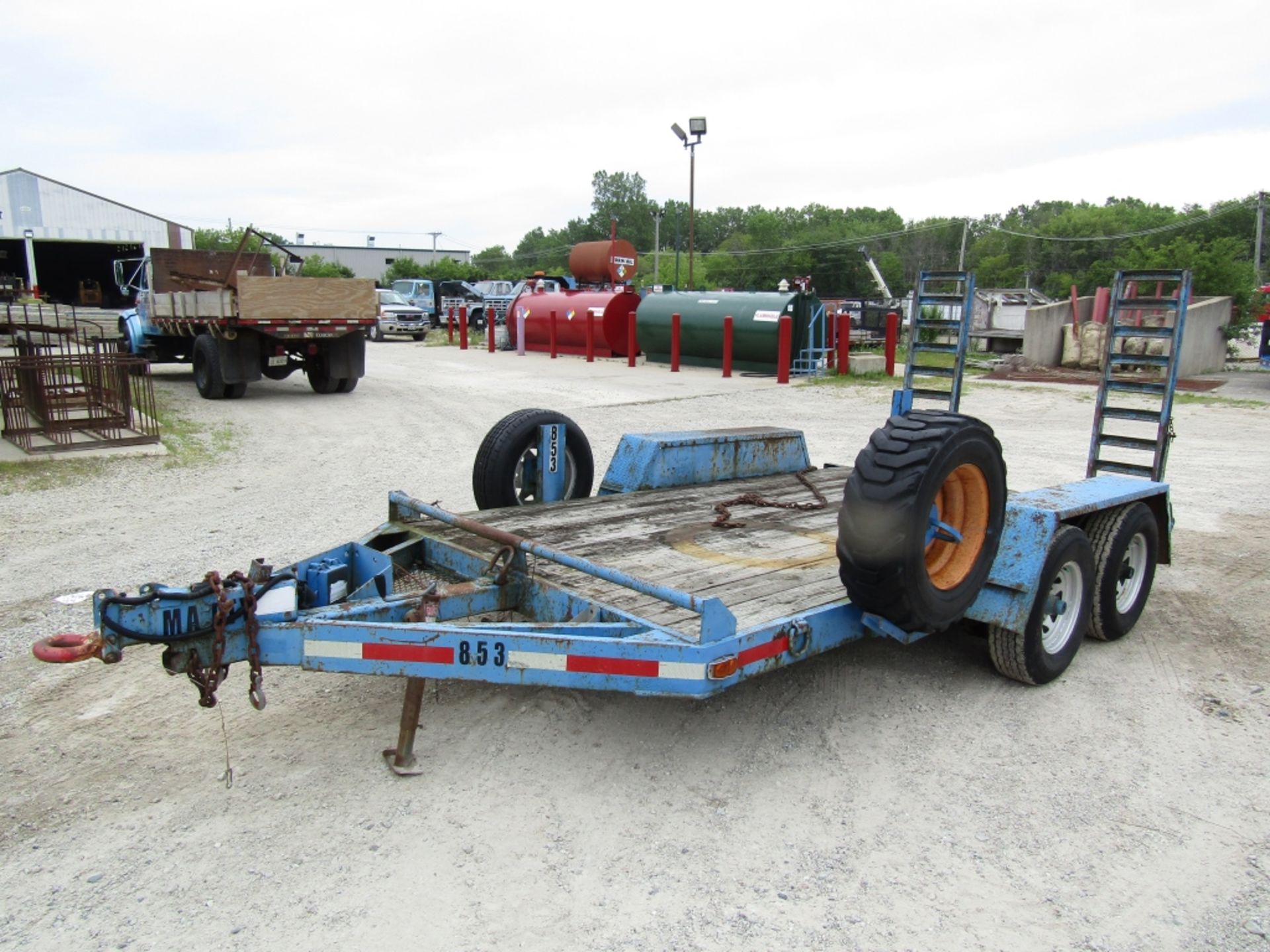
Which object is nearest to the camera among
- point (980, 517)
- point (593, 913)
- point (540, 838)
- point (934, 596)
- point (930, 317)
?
point (593, 913)

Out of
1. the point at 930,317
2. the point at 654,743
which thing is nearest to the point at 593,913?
the point at 654,743

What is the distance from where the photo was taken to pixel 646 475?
5.45 m

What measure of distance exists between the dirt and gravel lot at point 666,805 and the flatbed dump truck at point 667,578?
1.09ft

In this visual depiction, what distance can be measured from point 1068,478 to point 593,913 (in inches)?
288

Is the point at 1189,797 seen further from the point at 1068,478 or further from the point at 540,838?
the point at 1068,478

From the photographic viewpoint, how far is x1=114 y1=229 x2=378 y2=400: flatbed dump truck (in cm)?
1278

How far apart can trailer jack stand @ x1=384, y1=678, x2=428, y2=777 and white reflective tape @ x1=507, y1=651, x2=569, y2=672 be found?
460 millimetres

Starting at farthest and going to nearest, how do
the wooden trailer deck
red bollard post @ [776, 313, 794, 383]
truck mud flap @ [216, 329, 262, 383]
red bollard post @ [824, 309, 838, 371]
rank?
Result: red bollard post @ [824, 309, 838, 371], red bollard post @ [776, 313, 794, 383], truck mud flap @ [216, 329, 262, 383], the wooden trailer deck

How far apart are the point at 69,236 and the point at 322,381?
1131 inches

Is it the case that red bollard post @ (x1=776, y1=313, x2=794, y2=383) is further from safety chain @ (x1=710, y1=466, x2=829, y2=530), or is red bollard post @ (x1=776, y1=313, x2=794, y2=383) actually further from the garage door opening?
the garage door opening

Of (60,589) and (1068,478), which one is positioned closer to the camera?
(60,589)

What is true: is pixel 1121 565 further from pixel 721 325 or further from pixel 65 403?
pixel 721 325

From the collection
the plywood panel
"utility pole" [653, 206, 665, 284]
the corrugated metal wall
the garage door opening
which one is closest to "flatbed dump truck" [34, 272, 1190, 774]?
the plywood panel

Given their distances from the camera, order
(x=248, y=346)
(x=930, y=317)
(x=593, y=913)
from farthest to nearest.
Answer: (x=248, y=346), (x=930, y=317), (x=593, y=913)
